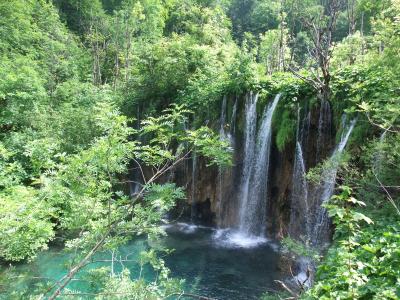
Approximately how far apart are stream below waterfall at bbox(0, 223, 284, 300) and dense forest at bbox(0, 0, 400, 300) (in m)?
0.14

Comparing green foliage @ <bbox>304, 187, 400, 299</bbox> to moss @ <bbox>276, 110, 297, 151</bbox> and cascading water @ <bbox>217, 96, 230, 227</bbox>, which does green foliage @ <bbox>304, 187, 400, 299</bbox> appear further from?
cascading water @ <bbox>217, 96, 230, 227</bbox>

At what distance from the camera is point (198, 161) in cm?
1475

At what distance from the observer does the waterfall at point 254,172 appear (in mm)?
12359

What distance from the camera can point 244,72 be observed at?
13203 mm

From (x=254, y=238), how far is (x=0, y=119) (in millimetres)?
10768

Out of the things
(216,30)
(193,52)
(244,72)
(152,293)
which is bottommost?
(152,293)

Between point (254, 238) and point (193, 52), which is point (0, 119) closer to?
point (193, 52)

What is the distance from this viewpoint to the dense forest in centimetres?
491

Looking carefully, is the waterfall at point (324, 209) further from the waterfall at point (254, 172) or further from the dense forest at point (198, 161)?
the waterfall at point (254, 172)

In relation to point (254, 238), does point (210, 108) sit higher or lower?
higher

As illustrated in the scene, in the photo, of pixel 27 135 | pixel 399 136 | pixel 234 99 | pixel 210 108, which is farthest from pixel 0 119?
pixel 399 136

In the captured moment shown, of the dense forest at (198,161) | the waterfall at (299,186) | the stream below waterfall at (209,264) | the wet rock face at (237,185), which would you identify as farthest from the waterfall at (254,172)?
the waterfall at (299,186)

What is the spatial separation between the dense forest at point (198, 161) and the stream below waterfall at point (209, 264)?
14 cm

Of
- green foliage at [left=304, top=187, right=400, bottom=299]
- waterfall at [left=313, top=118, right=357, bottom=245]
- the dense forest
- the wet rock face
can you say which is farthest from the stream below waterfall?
green foliage at [left=304, top=187, right=400, bottom=299]
